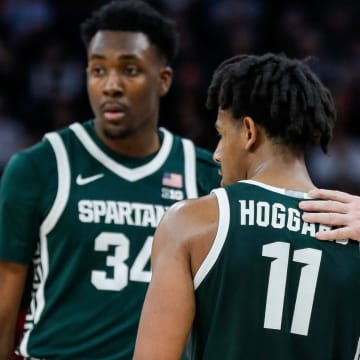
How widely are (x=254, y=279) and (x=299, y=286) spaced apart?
0.14m

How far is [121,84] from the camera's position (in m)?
4.07

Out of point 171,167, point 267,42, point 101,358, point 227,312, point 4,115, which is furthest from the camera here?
point 267,42

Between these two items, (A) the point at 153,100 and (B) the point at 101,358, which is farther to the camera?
(A) the point at 153,100

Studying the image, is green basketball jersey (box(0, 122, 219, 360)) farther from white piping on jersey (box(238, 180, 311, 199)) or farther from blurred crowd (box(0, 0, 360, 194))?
blurred crowd (box(0, 0, 360, 194))

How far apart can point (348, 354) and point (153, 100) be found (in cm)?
183

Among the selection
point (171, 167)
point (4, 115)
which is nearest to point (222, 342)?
point (171, 167)

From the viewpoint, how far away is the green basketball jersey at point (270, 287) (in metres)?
2.66

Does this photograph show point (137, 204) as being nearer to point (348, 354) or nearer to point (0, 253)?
point (0, 253)

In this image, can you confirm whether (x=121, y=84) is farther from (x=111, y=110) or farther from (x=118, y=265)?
(x=118, y=265)

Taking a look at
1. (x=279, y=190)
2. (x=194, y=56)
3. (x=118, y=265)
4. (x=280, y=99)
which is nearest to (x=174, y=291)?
(x=279, y=190)

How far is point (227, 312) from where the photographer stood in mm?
2674

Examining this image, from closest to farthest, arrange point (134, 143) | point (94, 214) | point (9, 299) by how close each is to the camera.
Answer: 1. point (9, 299)
2. point (94, 214)
3. point (134, 143)


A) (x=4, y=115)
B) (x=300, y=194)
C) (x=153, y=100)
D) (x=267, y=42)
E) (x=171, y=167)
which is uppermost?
(x=267, y=42)

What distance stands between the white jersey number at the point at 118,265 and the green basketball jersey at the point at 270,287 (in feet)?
3.77
